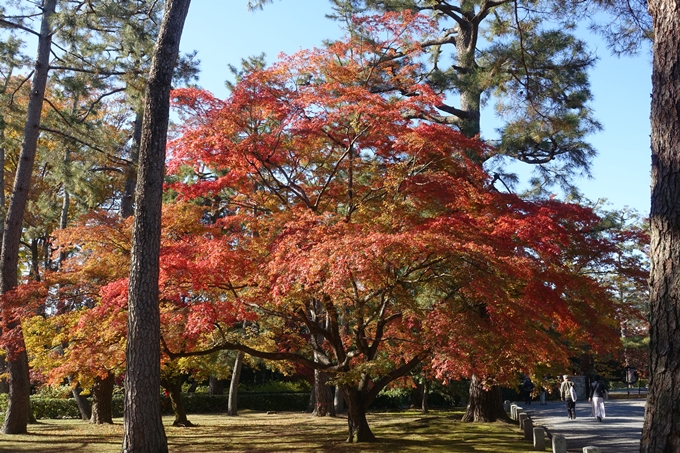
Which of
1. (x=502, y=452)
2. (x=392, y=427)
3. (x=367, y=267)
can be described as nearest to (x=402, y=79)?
(x=367, y=267)

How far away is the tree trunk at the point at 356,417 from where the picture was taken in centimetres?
1189

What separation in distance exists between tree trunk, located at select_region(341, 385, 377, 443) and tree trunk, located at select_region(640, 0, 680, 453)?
8215mm

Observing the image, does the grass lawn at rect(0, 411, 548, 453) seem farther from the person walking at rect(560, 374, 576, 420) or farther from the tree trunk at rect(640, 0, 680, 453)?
the tree trunk at rect(640, 0, 680, 453)

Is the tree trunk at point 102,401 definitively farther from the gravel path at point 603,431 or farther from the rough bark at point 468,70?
the rough bark at point 468,70

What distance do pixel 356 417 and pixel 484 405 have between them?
230 inches

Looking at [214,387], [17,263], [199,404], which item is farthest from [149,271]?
[214,387]

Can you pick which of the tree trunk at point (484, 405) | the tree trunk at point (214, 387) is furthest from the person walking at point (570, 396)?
the tree trunk at point (214, 387)

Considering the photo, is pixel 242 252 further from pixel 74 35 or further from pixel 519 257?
pixel 74 35

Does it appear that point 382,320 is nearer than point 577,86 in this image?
Yes

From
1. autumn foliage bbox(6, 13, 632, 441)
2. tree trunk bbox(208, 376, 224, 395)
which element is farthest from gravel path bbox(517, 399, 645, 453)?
tree trunk bbox(208, 376, 224, 395)

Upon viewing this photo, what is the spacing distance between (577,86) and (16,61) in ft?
45.4

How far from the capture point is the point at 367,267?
8.78 meters

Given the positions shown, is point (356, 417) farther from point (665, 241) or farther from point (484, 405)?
point (665, 241)

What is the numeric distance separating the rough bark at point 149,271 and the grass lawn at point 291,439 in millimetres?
3661
